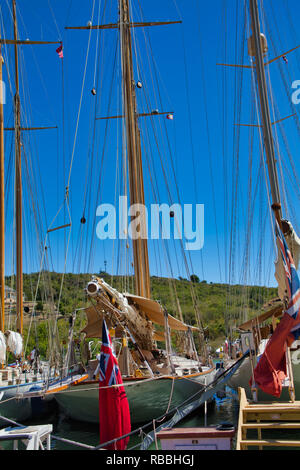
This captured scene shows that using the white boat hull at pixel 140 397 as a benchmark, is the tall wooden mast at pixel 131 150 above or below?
above

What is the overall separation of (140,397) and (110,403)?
5.07 metres

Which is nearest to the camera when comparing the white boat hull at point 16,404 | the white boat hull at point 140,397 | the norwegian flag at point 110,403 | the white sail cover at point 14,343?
the norwegian flag at point 110,403

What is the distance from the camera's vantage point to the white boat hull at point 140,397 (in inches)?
503

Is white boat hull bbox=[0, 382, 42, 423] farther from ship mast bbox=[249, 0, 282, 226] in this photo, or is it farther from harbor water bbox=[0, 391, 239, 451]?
ship mast bbox=[249, 0, 282, 226]

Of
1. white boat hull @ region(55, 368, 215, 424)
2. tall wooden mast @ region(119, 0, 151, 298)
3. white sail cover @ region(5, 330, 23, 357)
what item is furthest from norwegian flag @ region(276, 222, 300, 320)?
white sail cover @ region(5, 330, 23, 357)

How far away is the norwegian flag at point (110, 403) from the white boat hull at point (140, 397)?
338cm

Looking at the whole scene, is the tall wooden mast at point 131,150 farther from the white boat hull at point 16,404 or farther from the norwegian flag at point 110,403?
the norwegian flag at point 110,403

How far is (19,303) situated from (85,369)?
8.82 metres

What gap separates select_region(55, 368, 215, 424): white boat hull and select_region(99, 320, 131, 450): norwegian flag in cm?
338

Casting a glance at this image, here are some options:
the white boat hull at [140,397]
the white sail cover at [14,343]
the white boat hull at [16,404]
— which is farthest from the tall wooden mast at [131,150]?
the white sail cover at [14,343]

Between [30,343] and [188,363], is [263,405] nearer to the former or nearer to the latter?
[188,363]

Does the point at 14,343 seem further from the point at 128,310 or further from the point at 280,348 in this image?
the point at 280,348

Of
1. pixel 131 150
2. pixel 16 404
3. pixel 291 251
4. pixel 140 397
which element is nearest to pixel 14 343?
pixel 16 404
